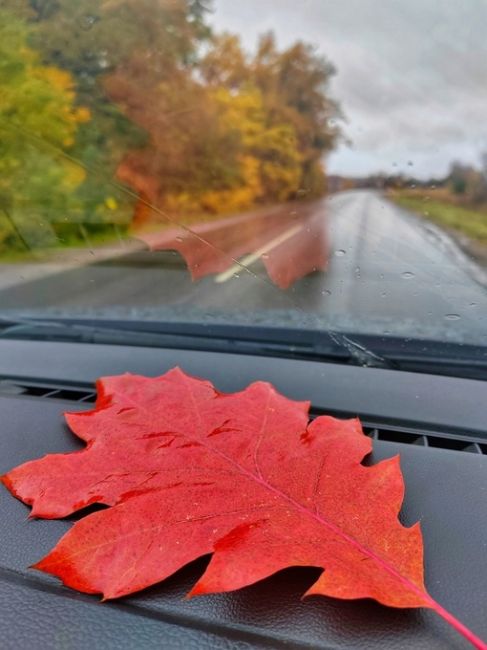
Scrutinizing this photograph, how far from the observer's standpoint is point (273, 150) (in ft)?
4.62

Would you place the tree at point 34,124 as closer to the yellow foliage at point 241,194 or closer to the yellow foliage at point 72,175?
the yellow foliage at point 72,175

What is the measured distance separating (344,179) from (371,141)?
0.32 feet

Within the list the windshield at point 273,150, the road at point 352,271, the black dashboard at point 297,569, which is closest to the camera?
the black dashboard at point 297,569

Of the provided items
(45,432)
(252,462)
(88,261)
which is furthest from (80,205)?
(252,462)

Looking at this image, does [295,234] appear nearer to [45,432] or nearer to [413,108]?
[413,108]

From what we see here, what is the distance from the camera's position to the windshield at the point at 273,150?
1.29m

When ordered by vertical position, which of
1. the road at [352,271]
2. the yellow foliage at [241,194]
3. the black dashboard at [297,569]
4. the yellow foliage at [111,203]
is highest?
the yellow foliage at [241,194]

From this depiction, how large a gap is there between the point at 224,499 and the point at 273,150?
865mm

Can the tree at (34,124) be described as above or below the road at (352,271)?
above

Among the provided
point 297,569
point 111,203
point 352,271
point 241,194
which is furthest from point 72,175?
point 297,569

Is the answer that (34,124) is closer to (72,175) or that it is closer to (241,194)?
(72,175)

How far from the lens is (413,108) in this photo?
1.29 meters

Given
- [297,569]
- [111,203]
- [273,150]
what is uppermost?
[273,150]

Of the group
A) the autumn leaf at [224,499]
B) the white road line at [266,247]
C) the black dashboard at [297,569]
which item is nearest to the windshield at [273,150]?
the white road line at [266,247]
